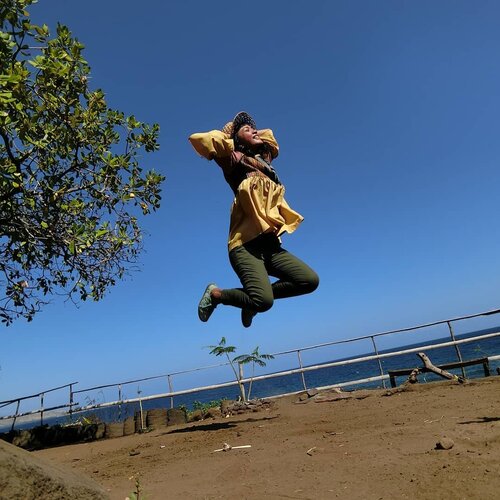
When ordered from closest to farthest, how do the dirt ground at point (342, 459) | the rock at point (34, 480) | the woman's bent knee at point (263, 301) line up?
the rock at point (34, 480) → the dirt ground at point (342, 459) → the woman's bent knee at point (263, 301)

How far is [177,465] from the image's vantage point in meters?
3.28

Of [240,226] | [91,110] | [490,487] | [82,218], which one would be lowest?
[490,487]

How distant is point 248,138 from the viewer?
3695 millimetres

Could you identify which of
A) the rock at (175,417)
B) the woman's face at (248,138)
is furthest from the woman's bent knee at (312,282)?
the rock at (175,417)

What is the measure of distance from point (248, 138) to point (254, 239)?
988mm

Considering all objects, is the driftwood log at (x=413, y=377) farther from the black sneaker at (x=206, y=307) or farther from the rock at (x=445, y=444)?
the black sneaker at (x=206, y=307)

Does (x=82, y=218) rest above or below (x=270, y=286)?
above

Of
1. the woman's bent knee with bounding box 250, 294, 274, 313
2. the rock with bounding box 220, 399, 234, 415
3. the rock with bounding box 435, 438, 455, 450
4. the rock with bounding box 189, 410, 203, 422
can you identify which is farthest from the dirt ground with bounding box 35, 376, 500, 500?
the rock with bounding box 189, 410, 203, 422

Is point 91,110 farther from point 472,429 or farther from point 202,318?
point 472,429

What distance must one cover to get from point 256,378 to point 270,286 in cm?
739

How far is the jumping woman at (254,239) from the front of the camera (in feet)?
10.3

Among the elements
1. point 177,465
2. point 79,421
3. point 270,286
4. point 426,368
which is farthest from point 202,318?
point 79,421

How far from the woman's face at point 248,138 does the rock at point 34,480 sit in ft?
9.15

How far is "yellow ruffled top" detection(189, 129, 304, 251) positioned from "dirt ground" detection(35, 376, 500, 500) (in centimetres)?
158
